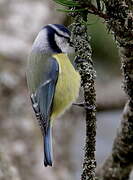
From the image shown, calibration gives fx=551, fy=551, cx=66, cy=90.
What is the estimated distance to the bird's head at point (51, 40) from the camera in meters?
1.33

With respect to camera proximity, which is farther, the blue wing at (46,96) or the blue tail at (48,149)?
the blue wing at (46,96)

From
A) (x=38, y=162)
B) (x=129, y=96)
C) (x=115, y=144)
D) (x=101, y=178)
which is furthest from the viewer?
(x=38, y=162)

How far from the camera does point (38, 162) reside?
2.29 m

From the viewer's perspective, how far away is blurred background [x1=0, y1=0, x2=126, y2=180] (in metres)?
2.29

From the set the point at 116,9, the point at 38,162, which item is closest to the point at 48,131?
the point at 116,9

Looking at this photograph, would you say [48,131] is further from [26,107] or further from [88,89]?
[26,107]

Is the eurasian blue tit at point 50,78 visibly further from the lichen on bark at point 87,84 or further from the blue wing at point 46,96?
the lichen on bark at point 87,84

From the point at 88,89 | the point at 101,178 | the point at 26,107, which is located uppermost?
the point at 88,89

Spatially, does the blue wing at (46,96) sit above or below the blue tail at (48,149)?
above

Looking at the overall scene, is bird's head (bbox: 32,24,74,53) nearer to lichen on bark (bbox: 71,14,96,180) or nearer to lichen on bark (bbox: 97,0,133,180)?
lichen on bark (bbox: 97,0,133,180)

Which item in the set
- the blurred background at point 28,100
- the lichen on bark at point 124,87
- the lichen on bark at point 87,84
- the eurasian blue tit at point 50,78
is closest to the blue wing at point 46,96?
the eurasian blue tit at point 50,78

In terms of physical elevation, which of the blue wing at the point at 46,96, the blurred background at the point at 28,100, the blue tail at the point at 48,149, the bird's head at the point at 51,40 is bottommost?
the blurred background at the point at 28,100

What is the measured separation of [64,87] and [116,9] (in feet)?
2.28

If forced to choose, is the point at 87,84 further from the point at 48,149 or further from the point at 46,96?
the point at 46,96
